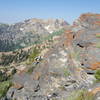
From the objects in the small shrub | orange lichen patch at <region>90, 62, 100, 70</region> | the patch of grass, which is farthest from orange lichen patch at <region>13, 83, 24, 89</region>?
orange lichen patch at <region>90, 62, 100, 70</region>

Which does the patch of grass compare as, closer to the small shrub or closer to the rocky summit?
the rocky summit

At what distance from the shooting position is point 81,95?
113ft

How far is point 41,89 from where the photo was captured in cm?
4281

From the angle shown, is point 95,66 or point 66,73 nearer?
point 95,66

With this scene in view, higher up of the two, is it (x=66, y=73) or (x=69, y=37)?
(x=69, y=37)

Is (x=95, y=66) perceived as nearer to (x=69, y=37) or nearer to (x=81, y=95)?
(x=81, y=95)

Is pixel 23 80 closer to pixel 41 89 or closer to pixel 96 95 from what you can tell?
pixel 41 89

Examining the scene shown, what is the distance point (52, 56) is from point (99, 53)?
11119 millimetres

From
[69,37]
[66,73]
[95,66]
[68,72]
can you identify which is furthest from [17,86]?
[95,66]

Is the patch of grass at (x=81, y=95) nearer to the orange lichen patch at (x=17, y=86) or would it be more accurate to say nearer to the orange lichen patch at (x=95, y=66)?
the orange lichen patch at (x=95, y=66)

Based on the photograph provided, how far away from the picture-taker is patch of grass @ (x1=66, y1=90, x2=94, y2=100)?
31789 mm

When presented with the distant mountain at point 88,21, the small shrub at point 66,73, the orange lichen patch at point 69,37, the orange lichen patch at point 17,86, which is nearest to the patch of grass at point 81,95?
the small shrub at point 66,73

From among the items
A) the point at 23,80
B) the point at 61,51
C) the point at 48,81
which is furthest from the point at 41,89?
the point at 61,51

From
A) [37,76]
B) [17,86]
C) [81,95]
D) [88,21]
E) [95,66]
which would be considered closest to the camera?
[81,95]
